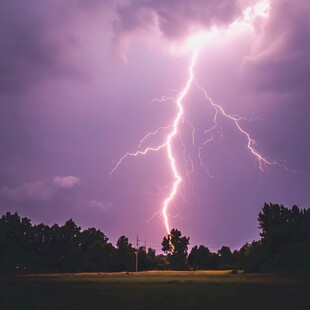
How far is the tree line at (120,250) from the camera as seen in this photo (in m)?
68.6

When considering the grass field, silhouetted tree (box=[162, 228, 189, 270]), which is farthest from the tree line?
the grass field

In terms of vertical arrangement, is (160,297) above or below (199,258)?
below

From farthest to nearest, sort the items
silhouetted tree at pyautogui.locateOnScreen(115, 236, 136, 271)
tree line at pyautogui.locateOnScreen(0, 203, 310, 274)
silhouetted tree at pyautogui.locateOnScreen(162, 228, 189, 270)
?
silhouetted tree at pyautogui.locateOnScreen(162, 228, 189, 270), silhouetted tree at pyautogui.locateOnScreen(115, 236, 136, 271), tree line at pyautogui.locateOnScreen(0, 203, 310, 274)

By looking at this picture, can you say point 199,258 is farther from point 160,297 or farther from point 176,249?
point 160,297

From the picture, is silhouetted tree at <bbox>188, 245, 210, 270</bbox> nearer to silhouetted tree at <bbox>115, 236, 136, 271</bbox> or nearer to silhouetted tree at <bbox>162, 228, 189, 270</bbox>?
silhouetted tree at <bbox>162, 228, 189, 270</bbox>

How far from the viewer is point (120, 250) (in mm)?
90188

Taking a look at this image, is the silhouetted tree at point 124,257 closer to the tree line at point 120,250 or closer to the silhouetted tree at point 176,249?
the tree line at point 120,250

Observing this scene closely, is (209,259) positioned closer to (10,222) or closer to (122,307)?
(10,222)

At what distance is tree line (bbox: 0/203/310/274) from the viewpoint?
68.6 metres

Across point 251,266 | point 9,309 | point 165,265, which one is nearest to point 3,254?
point 165,265

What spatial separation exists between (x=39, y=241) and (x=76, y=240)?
9.61 metres

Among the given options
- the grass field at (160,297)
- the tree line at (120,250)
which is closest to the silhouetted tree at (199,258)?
the tree line at (120,250)

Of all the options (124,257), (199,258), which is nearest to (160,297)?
(124,257)

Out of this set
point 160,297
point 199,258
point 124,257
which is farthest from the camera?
point 199,258
